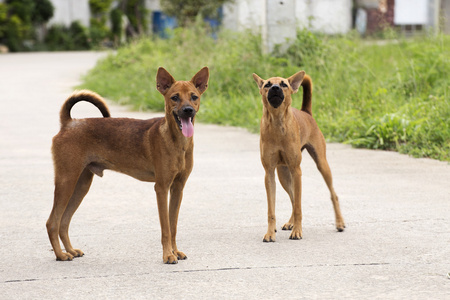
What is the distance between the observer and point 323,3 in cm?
3853

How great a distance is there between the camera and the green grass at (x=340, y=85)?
970 cm

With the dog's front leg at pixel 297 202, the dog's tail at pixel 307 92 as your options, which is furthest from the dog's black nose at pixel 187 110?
the dog's tail at pixel 307 92

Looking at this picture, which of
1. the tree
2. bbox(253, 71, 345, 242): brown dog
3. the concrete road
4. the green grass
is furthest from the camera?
the tree

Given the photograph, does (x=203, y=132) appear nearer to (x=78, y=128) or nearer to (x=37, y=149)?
(x=37, y=149)

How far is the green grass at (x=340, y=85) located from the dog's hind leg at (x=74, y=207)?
489 cm

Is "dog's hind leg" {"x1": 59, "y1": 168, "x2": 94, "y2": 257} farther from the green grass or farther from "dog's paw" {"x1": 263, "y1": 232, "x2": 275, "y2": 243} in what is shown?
the green grass

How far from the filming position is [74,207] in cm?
521

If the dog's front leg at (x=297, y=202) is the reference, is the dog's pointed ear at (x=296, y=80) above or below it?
above

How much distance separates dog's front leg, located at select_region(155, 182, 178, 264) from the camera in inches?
191

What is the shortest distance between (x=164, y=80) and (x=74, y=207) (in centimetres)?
113

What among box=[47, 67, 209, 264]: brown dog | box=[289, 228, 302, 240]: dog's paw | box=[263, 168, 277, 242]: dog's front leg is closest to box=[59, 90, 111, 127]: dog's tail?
box=[47, 67, 209, 264]: brown dog

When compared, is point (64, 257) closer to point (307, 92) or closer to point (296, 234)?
point (296, 234)

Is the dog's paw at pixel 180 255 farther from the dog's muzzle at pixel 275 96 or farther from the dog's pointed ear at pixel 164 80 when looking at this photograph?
the dog's muzzle at pixel 275 96

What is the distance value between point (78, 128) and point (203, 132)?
6.38 meters
